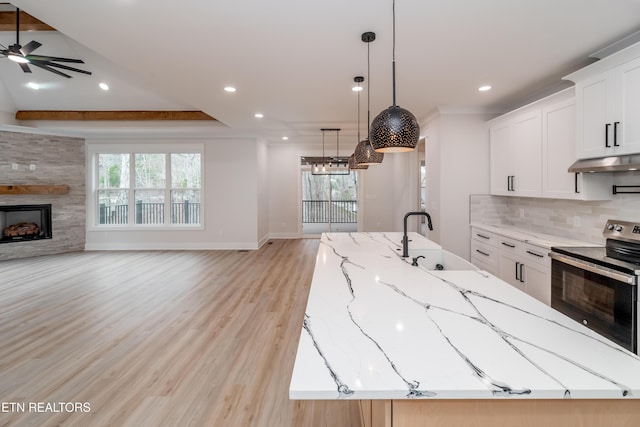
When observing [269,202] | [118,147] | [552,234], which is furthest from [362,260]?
[118,147]

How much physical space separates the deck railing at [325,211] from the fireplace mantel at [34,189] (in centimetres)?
690

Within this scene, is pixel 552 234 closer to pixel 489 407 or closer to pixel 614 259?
pixel 614 259

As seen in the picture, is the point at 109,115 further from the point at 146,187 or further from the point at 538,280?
the point at 538,280

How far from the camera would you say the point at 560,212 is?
11.4 ft

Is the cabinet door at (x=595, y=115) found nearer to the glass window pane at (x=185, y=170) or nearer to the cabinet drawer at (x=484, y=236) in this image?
the cabinet drawer at (x=484, y=236)

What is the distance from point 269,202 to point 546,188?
21.1ft

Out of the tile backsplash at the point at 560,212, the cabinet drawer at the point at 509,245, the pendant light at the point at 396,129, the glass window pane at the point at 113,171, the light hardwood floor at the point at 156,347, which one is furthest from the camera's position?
the glass window pane at the point at 113,171

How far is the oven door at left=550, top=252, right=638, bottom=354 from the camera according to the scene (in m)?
1.93

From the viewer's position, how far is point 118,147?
271 inches

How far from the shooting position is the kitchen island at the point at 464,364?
763 mm

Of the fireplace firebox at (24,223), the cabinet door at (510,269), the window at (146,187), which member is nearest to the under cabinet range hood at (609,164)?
the cabinet door at (510,269)

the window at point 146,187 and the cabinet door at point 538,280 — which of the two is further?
the window at point 146,187

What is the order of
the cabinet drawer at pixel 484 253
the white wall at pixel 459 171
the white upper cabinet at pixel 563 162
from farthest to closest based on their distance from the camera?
1. the white wall at pixel 459 171
2. the cabinet drawer at pixel 484 253
3. the white upper cabinet at pixel 563 162

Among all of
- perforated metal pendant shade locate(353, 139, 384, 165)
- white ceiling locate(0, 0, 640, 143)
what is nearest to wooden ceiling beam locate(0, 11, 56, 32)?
white ceiling locate(0, 0, 640, 143)
